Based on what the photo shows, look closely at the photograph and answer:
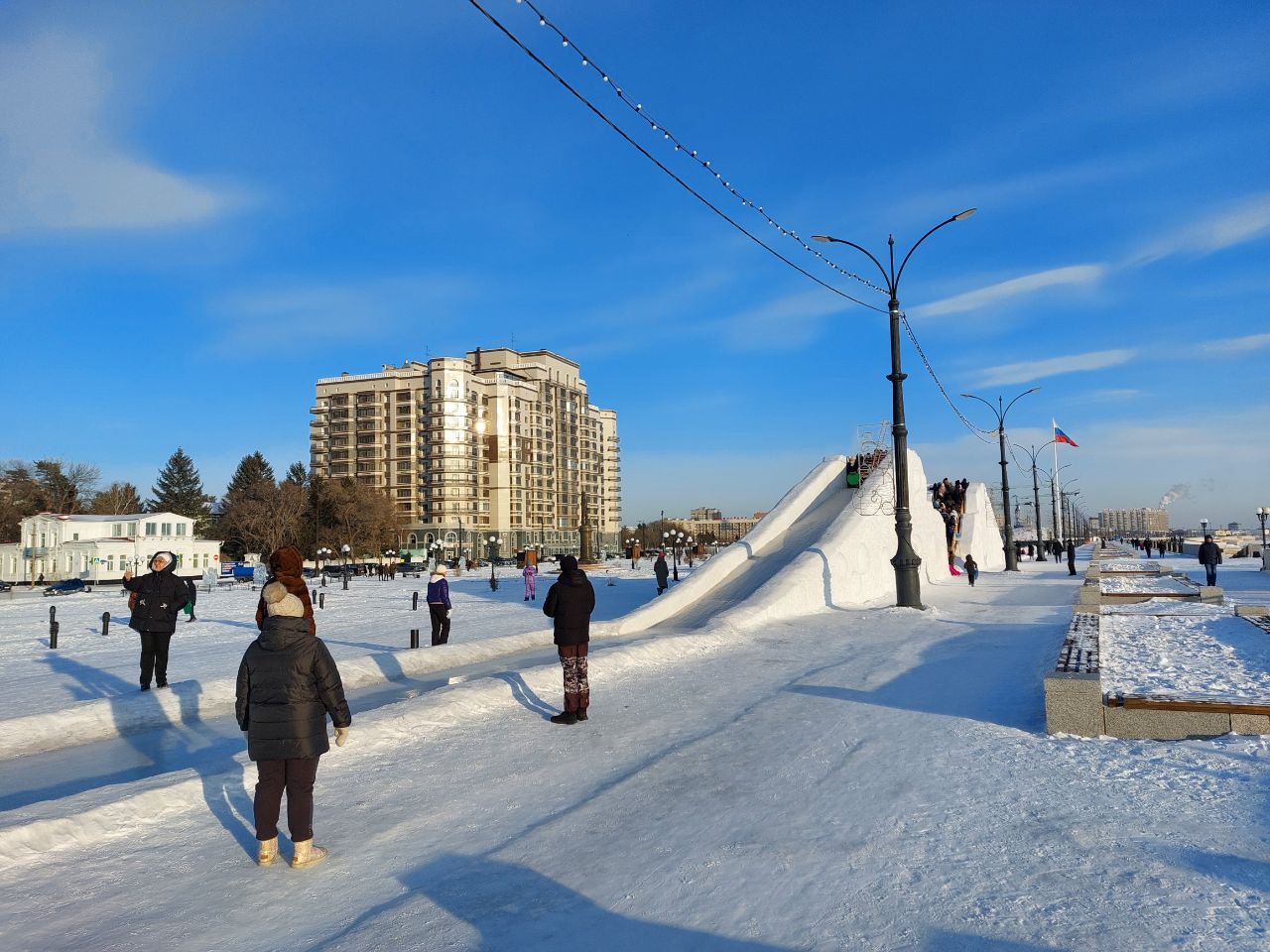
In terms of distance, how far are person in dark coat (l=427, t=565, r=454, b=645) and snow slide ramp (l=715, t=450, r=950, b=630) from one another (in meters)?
4.93

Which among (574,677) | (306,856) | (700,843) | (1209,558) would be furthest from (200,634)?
(1209,558)

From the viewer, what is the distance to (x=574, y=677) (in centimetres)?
797

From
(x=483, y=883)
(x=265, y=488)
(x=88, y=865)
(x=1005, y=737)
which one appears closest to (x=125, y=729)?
(x=88, y=865)

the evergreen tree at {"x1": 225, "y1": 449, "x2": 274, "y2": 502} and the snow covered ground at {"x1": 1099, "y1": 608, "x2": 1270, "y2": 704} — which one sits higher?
the evergreen tree at {"x1": 225, "y1": 449, "x2": 274, "y2": 502}

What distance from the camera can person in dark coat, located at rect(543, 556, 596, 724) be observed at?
782 cm

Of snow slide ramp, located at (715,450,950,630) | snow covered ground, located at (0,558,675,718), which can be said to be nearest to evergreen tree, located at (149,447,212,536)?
snow covered ground, located at (0,558,675,718)

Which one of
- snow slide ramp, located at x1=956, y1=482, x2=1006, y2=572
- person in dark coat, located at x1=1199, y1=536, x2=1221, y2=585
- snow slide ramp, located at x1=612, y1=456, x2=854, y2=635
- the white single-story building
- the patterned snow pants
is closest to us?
the patterned snow pants

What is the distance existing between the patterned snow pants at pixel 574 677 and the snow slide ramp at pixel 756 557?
7.53 meters

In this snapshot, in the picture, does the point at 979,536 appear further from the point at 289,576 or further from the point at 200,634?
the point at 289,576

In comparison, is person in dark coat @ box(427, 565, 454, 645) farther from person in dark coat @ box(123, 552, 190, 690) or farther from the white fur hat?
the white fur hat

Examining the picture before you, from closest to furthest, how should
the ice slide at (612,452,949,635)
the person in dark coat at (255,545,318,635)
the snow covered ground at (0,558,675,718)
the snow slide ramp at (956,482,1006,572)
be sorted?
the person in dark coat at (255,545,318,635)
the snow covered ground at (0,558,675,718)
the ice slide at (612,452,949,635)
the snow slide ramp at (956,482,1006,572)

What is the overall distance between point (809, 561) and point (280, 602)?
49.2 feet

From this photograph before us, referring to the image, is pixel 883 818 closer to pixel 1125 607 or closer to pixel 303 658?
pixel 303 658

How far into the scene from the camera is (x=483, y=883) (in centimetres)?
421
